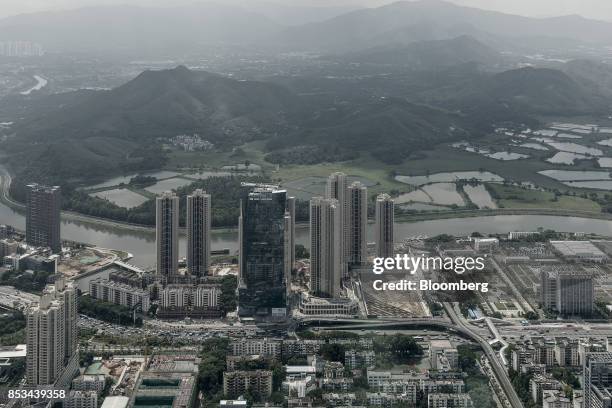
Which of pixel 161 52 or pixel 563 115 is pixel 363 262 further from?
pixel 161 52

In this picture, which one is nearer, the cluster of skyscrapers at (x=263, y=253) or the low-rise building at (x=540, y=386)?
the low-rise building at (x=540, y=386)

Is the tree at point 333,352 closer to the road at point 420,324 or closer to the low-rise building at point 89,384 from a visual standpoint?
the road at point 420,324

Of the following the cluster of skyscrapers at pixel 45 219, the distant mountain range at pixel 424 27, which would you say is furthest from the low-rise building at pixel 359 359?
the distant mountain range at pixel 424 27

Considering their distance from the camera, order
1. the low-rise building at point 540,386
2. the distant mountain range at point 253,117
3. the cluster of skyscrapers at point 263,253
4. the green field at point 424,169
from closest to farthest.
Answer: the low-rise building at point 540,386
the cluster of skyscrapers at point 263,253
the green field at point 424,169
the distant mountain range at point 253,117

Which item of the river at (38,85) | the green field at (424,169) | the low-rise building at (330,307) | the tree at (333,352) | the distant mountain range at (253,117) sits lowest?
the tree at (333,352)

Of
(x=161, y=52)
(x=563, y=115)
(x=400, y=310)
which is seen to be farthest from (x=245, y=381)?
(x=161, y=52)

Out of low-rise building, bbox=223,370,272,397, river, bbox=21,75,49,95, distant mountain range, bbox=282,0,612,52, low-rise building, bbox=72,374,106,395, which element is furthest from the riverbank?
distant mountain range, bbox=282,0,612,52
